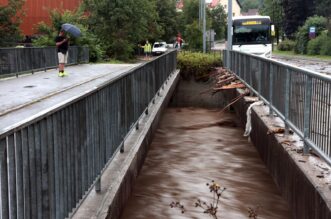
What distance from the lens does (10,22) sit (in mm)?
39531

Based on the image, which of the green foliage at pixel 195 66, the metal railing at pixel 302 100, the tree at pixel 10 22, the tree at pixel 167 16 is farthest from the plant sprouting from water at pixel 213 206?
the tree at pixel 167 16

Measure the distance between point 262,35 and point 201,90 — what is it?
12.6 meters

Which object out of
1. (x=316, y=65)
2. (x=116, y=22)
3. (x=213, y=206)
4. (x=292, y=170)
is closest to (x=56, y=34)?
(x=316, y=65)

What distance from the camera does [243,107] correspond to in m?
13.5

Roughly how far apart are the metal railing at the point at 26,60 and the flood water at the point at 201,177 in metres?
6.93

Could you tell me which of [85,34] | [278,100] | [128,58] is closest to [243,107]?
[278,100]

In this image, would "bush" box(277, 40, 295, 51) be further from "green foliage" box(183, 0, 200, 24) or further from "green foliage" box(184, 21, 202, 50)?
"green foliage" box(184, 21, 202, 50)

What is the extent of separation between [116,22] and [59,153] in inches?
2007

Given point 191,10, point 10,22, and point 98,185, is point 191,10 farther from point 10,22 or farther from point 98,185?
point 98,185

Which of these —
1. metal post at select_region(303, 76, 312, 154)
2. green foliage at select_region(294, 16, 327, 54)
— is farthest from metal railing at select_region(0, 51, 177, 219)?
green foliage at select_region(294, 16, 327, 54)

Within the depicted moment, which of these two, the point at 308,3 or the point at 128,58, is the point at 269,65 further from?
the point at 308,3

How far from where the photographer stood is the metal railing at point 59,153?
3.19 meters

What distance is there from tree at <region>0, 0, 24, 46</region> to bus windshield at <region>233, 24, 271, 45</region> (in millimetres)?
15403

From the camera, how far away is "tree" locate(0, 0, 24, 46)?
1529 inches
